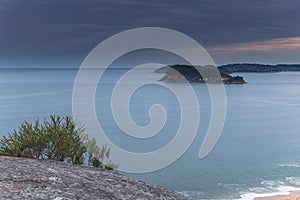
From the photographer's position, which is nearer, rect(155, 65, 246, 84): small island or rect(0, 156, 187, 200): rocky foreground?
rect(0, 156, 187, 200): rocky foreground

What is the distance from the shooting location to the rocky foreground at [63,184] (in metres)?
5.03

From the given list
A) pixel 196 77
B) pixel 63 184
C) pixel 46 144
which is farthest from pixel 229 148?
pixel 196 77

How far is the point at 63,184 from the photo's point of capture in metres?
5.47

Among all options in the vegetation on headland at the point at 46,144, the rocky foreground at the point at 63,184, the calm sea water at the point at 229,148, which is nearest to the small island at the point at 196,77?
the calm sea water at the point at 229,148

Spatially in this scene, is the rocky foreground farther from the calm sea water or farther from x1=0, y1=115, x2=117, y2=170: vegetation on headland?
the calm sea water

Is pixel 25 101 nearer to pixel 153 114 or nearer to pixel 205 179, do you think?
pixel 153 114

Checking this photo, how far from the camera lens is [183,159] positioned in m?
42.2

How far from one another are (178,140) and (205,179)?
1706cm

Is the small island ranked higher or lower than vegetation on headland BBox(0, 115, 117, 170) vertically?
higher

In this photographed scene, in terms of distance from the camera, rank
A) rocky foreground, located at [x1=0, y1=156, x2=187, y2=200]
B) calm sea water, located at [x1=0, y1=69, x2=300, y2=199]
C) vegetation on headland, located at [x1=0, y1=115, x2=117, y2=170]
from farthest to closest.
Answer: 1. calm sea water, located at [x1=0, y1=69, x2=300, y2=199]
2. vegetation on headland, located at [x1=0, y1=115, x2=117, y2=170]
3. rocky foreground, located at [x1=0, y1=156, x2=187, y2=200]

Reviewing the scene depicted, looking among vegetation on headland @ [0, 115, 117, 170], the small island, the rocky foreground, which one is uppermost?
the small island

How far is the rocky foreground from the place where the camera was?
5.03m

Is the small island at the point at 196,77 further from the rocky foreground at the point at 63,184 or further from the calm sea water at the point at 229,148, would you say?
the rocky foreground at the point at 63,184

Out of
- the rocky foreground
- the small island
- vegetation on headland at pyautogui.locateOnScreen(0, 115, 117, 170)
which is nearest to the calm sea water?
vegetation on headland at pyautogui.locateOnScreen(0, 115, 117, 170)
